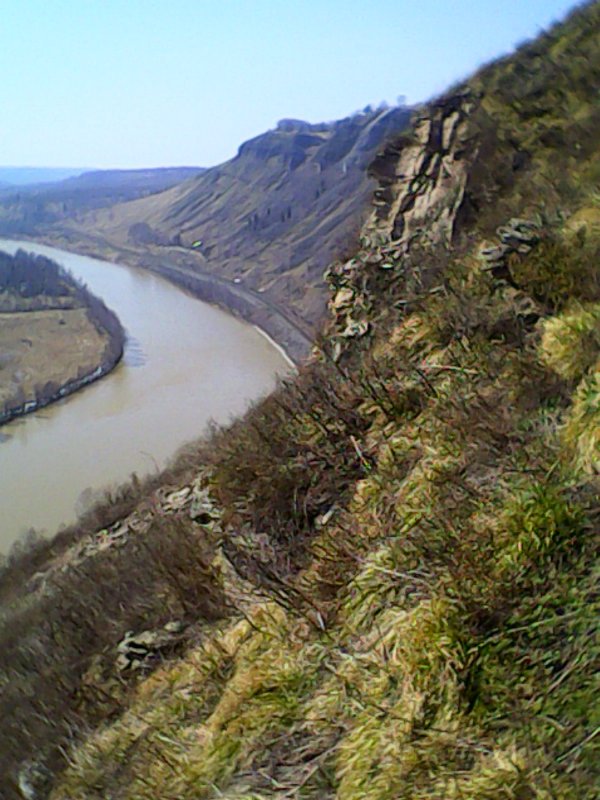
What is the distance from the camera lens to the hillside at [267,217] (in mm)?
37750

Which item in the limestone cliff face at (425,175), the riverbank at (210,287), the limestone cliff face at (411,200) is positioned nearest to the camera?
the limestone cliff face at (411,200)

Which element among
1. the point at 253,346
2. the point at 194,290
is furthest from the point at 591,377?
the point at 194,290

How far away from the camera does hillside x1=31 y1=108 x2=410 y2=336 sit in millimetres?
37750

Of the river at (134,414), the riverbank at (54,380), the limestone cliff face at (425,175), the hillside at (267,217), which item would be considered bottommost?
the river at (134,414)

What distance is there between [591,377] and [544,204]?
282cm

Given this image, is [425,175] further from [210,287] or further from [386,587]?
[210,287]

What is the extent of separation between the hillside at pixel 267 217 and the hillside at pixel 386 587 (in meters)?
24.4

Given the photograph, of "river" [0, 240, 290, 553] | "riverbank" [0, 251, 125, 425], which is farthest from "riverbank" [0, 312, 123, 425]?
"river" [0, 240, 290, 553]

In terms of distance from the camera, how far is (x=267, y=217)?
4662 cm

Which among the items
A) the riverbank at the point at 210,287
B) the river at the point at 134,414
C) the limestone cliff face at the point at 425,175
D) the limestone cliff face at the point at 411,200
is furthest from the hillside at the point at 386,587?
the riverbank at the point at 210,287

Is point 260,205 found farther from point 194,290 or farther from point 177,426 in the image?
point 177,426

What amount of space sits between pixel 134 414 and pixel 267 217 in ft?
99.9

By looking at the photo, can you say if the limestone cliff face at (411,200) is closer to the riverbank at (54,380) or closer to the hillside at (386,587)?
the hillside at (386,587)

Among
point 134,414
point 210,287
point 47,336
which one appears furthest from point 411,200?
point 210,287
